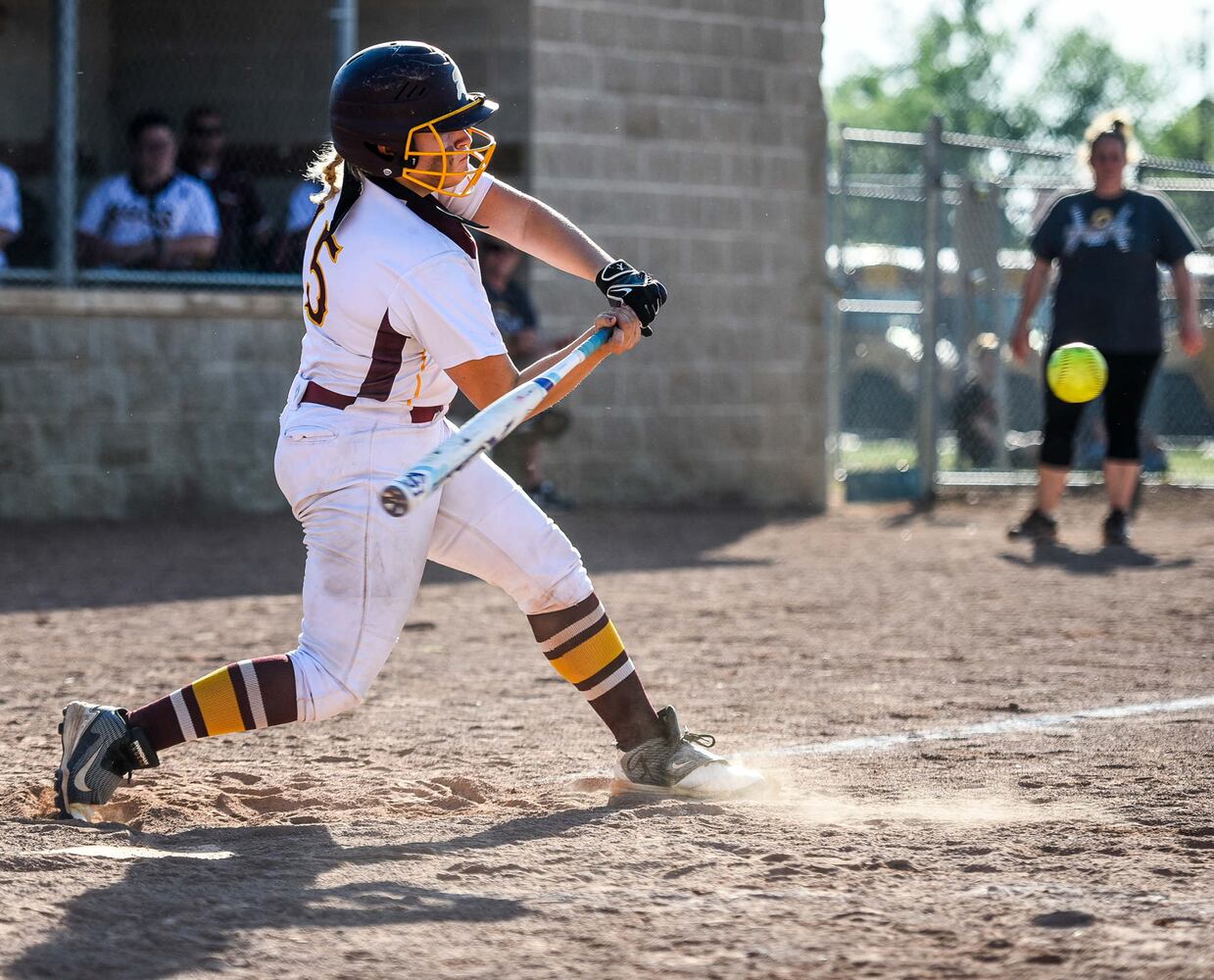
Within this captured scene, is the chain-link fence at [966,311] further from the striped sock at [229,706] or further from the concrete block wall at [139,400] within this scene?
the striped sock at [229,706]

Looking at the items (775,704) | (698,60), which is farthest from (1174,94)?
(775,704)

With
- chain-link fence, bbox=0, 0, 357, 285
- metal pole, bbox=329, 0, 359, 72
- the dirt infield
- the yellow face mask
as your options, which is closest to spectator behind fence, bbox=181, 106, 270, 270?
chain-link fence, bbox=0, 0, 357, 285

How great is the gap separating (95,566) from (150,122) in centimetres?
335

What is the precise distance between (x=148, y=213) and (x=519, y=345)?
2.58 metres

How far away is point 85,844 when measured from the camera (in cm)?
399

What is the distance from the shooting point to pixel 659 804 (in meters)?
4.46

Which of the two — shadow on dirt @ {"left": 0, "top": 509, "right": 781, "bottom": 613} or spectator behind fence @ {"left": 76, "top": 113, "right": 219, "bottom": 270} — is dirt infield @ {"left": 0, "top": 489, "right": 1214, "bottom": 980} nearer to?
shadow on dirt @ {"left": 0, "top": 509, "right": 781, "bottom": 613}

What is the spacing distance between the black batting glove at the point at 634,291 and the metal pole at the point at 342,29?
25.7 feet

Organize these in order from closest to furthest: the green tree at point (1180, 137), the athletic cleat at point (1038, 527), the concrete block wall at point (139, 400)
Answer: the athletic cleat at point (1038, 527) → the concrete block wall at point (139, 400) → the green tree at point (1180, 137)

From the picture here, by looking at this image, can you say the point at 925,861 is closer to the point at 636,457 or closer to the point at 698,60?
the point at 636,457

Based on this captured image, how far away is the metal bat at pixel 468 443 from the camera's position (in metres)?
3.68

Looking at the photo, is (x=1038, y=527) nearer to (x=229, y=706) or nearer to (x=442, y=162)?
(x=442, y=162)

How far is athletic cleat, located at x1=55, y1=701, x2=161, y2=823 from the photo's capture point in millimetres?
4316

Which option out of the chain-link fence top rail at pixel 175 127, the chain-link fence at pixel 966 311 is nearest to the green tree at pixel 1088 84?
the chain-link fence at pixel 966 311
